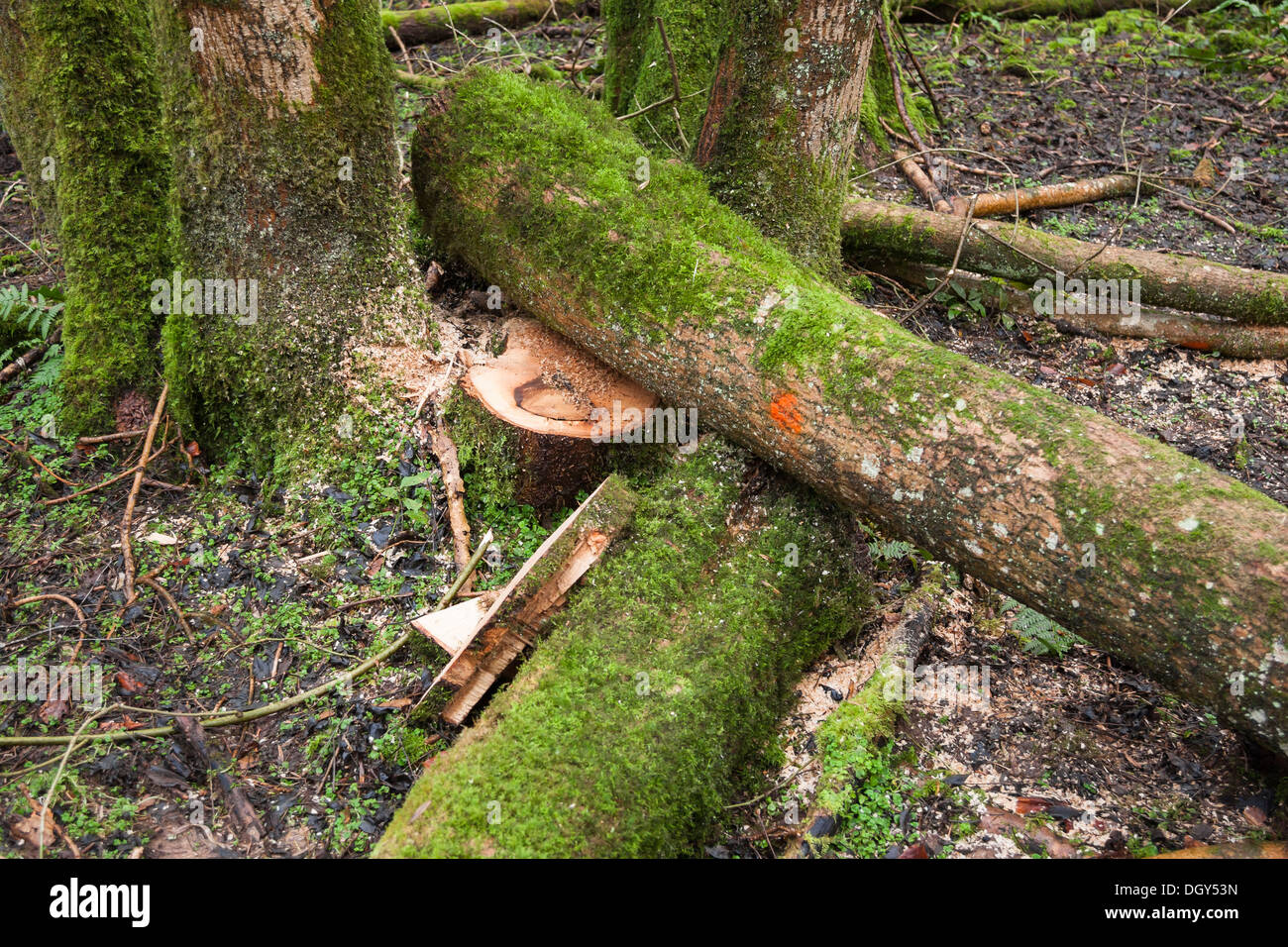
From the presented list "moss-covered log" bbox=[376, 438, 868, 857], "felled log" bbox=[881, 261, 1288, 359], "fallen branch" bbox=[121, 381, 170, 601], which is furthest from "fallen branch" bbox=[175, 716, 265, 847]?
"felled log" bbox=[881, 261, 1288, 359]

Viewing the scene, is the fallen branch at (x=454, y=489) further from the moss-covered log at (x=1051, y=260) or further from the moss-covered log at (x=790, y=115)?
the moss-covered log at (x=1051, y=260)

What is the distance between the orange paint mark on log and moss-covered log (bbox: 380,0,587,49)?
690 cm

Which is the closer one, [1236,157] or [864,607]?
[864,607]

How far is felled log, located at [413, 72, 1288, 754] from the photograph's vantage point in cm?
250

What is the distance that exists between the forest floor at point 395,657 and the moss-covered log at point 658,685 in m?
0.25

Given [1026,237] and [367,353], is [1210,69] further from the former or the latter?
[367,353]

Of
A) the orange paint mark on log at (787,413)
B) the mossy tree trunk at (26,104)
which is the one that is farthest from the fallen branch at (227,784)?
the mossy tree trunk at (26,104)

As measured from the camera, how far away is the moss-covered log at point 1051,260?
504cm

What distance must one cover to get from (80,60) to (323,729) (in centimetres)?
335

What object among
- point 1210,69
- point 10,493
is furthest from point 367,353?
point 1210,69

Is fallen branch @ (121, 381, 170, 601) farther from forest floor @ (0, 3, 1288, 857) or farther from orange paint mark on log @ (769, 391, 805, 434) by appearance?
orange paint mark on log @ (769, 391, 805, 434)

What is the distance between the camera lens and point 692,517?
11.2 ft

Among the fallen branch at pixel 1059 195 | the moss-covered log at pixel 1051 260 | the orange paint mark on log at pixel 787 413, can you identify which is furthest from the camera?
the fallen branch at pixel 1059 195

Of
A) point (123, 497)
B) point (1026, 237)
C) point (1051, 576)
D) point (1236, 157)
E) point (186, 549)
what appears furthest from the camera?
point (1236, 157)
